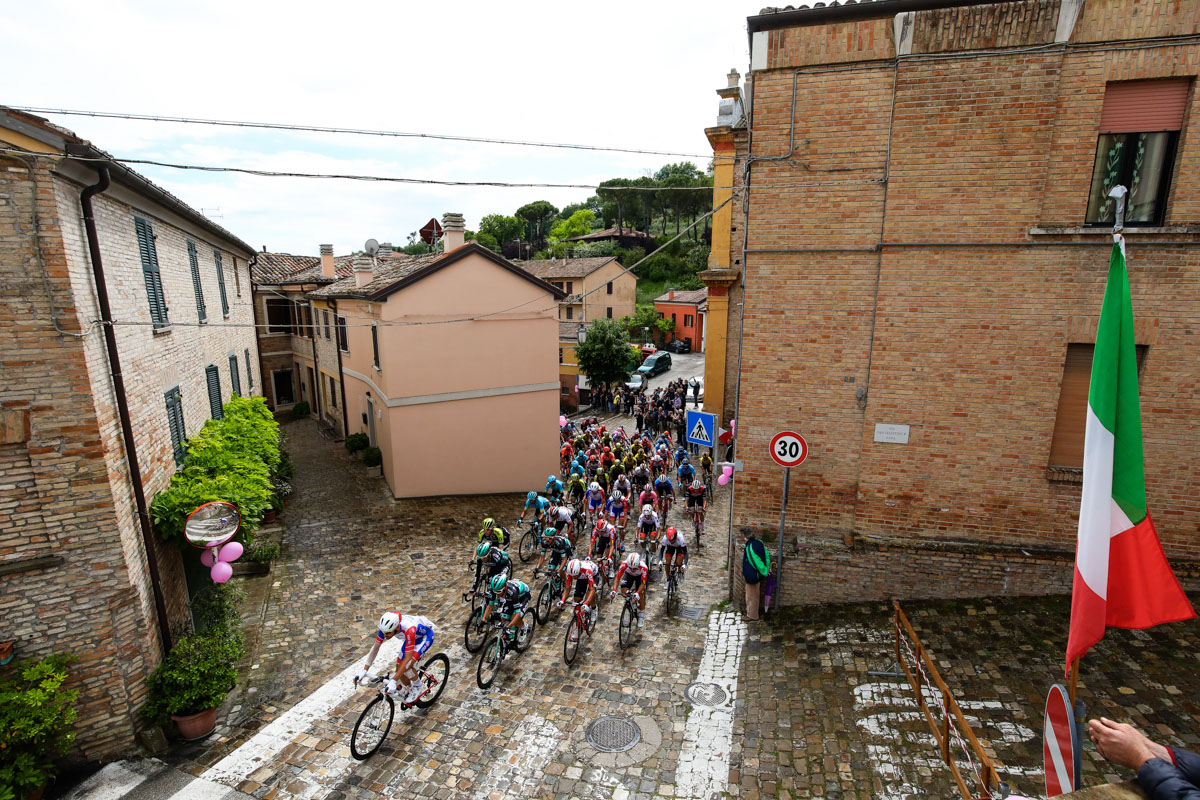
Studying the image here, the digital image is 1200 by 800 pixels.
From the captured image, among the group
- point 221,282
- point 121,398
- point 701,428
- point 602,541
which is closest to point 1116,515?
point 602,541

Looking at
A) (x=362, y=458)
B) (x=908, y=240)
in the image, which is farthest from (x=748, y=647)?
(x=362, y=458)

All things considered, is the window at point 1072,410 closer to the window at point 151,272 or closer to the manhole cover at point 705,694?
the manhole cover at point 705,694

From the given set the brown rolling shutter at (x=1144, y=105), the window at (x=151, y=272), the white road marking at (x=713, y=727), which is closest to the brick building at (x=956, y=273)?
the brown rolling shutter at (x=1144, y=105)

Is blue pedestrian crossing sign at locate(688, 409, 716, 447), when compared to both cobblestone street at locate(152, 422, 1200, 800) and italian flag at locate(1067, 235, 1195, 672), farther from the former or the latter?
italian flag at locate(1067, 235, 1195, 672)

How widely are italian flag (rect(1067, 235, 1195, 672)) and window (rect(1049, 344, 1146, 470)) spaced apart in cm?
447

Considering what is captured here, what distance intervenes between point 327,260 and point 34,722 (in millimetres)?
23852

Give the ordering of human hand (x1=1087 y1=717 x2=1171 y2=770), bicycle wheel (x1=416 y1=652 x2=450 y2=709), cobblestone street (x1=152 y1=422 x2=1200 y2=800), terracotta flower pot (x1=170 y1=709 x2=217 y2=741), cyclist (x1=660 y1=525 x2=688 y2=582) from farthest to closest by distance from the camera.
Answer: cyclist (x1=660 y1=525 x2=688 y2=582) < bicycle wheel (x1=416 y1=652 x2=450 y2=709) < terracotta flower pot (x1=170 y1=709 x2=217 y2=741) < cobblestone street (x1=152 y1=422 x2=1200 y2=800) < human hand (x1=1087 y1=717 x2=1171 y2=770)

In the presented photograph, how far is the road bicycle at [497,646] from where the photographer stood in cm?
808

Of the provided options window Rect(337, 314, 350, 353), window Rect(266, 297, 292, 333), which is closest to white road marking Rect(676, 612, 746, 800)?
window Rect(337, 314, 350, 353)

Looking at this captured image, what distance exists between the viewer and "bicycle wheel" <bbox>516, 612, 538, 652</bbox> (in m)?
8.89

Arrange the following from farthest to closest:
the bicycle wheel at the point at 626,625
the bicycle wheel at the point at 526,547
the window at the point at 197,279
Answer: the window at the point at 197,279 < the bicycle wheel at the point at 526,547 < the bicycle wheel at the point at 626,625

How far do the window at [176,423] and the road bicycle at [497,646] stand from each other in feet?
19.9

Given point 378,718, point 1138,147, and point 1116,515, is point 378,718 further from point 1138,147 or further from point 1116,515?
point 1138,147

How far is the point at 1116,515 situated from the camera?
13.3 feet
